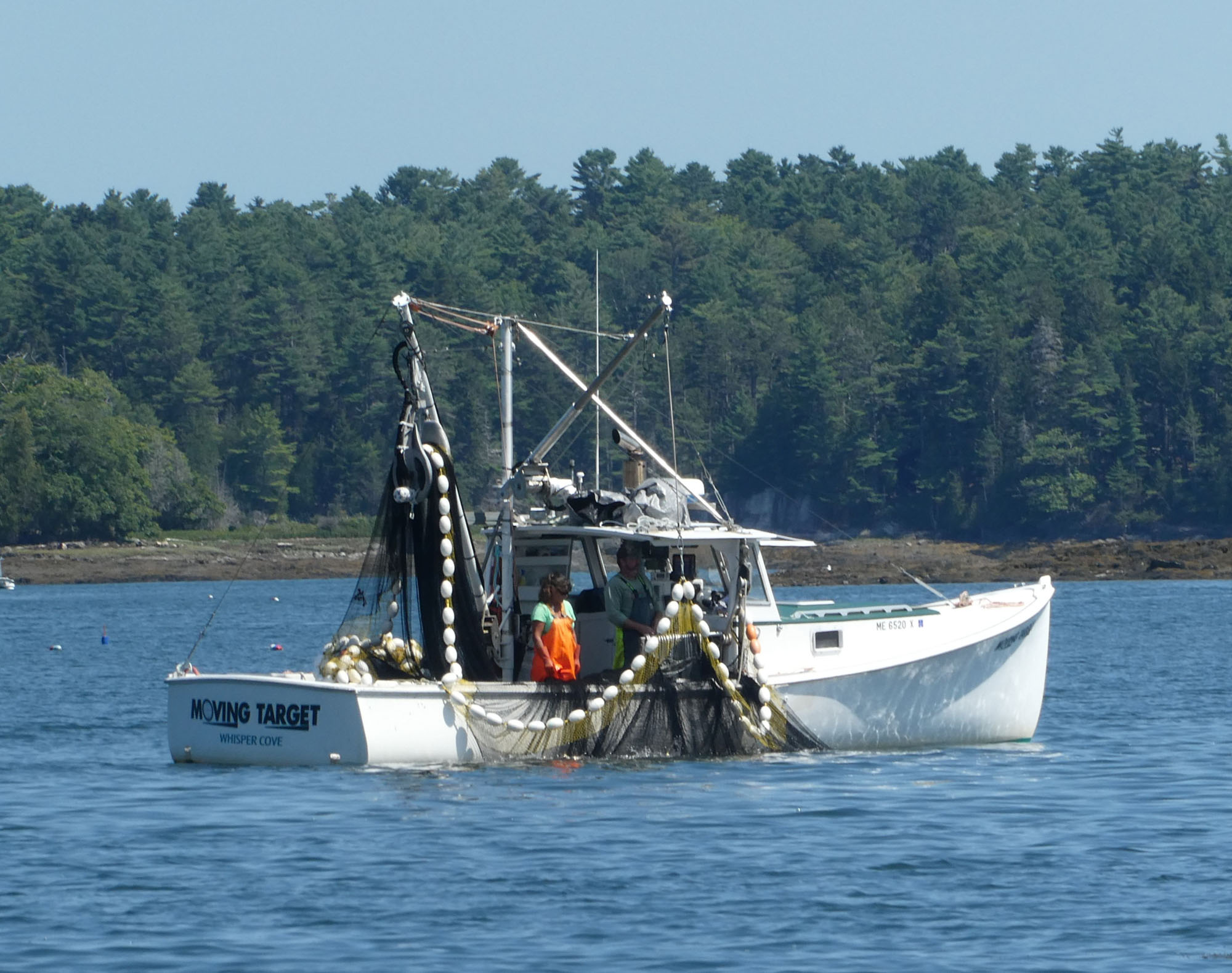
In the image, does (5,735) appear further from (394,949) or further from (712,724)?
(394,949)

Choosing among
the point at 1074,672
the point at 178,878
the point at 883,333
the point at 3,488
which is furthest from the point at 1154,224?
the point at 178,878

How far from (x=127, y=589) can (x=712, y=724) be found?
75392 millimetres

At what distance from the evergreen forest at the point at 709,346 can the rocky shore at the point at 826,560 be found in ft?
12.3

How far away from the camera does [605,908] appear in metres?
14.4

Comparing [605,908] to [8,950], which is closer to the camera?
[8,950]

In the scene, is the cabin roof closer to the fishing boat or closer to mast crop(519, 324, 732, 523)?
the fishing boat

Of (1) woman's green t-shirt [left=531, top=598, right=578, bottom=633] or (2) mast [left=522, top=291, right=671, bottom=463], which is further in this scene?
(2) mast [left=522, top=291, right=671, bottom=463]

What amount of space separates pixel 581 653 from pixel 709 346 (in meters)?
110

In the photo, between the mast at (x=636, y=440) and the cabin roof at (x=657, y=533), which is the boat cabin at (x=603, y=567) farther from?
the mast at (x=636, y=440)

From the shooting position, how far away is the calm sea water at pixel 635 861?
526 inches

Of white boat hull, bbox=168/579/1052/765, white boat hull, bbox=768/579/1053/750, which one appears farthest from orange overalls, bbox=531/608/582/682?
white boat hull, bbox=768/579/1053/750

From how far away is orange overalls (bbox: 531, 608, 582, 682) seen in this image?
64.4 ft

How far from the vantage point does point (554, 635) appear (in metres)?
19.7

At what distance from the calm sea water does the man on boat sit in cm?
110
